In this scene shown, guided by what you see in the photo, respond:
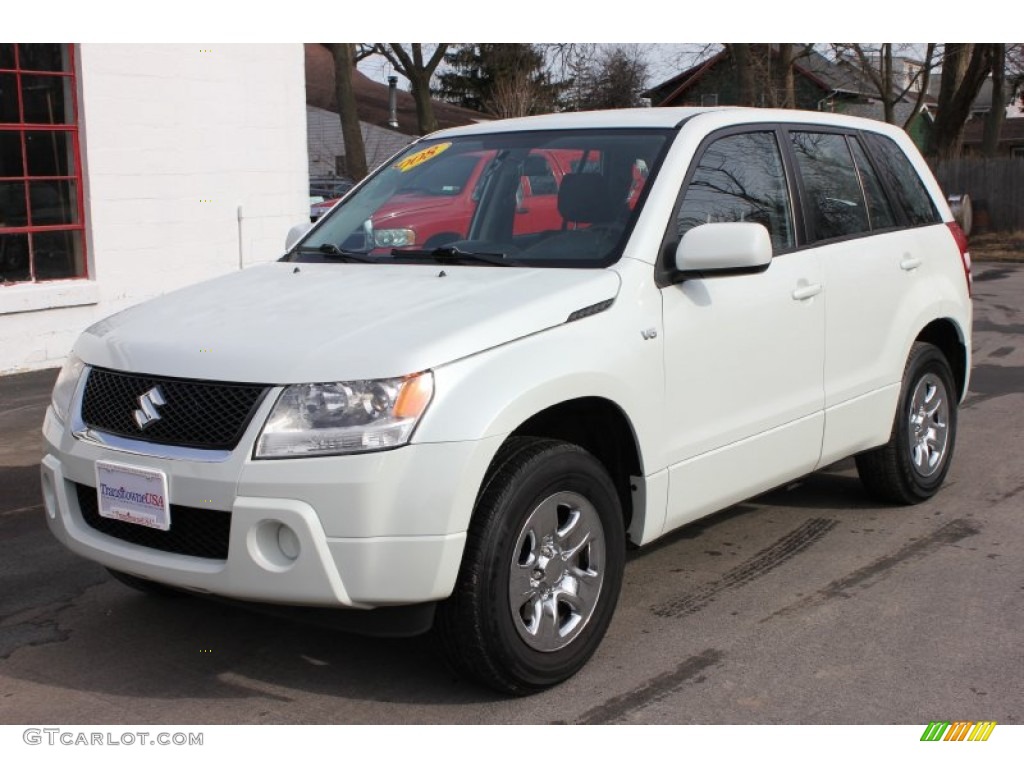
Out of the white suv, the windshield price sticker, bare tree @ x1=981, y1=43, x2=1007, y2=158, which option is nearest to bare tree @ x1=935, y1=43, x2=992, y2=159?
bare tree @ x1=981, y1=43, x2=1007, y2=158

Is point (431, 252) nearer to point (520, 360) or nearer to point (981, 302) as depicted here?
point (520, 360)

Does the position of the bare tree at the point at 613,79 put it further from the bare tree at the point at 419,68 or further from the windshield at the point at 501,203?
the windshield at the point at 501,203

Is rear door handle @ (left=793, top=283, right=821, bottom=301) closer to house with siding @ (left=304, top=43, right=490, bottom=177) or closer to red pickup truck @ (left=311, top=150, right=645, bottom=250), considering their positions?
red pickup truck @ (left=311, top=150, right=645, bottom=250)

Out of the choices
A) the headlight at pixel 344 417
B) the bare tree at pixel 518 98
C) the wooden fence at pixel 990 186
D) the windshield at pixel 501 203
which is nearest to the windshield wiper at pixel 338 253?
the windshield at pixel 501 203

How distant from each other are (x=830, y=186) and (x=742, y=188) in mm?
731

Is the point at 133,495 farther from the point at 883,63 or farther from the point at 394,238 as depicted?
the point at 883,63

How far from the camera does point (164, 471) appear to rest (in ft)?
12.4

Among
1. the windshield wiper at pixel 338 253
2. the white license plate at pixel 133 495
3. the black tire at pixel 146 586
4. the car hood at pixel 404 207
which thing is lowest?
the black tire at pixel 146 586

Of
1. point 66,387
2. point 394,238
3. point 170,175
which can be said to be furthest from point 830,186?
point 170,175

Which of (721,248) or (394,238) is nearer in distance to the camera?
(721,248)

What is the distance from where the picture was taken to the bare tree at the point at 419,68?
32.2m

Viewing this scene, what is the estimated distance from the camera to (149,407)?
390 cm

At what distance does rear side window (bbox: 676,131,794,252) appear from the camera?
15.9ft

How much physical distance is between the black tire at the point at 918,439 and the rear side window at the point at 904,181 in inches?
26.9
